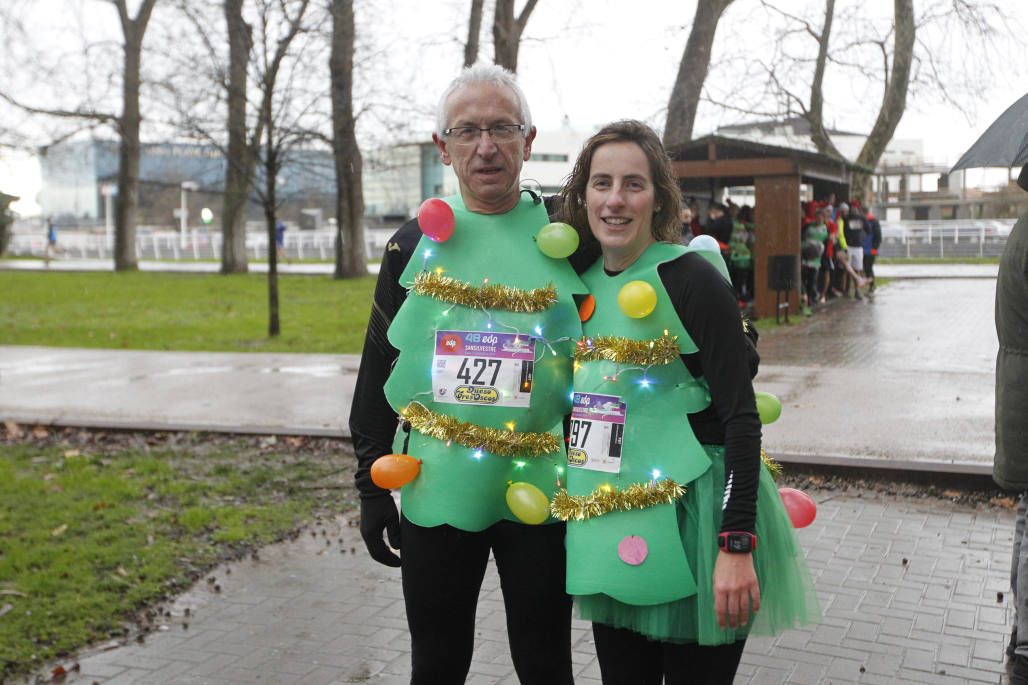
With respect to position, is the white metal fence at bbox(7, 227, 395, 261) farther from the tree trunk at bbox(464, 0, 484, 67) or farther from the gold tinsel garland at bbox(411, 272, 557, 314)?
the gold tinsel garland at bbox(411, 272, 557, 314)

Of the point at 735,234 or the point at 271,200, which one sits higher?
the point at 271,200

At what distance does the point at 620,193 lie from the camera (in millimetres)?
2354

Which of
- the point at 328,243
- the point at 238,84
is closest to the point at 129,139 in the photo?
the point at 238,84

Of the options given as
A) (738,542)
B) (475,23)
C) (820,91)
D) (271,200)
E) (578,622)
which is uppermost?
(475,23)

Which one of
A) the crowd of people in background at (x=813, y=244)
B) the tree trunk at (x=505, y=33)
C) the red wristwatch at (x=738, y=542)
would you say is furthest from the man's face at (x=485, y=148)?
the tree trunk at (x=505, y=33)

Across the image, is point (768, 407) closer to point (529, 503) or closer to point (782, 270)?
point (529, 503)

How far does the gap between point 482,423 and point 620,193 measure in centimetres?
66

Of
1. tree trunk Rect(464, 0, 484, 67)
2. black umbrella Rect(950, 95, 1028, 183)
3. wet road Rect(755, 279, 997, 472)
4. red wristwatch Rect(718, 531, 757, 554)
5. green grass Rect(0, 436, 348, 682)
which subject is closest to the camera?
red wristwatch Rect(718, 531, 757, 554)

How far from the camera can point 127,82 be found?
27781mm

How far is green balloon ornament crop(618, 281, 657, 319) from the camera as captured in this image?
7.51ft

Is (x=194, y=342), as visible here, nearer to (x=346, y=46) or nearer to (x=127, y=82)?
(x=346, y=46)

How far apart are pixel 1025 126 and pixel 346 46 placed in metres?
18.0

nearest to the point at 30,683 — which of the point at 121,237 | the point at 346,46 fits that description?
the point at 346,46

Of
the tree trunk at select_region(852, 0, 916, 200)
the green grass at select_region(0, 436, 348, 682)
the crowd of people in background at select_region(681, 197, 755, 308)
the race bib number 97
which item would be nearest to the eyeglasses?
the race bib number 97
